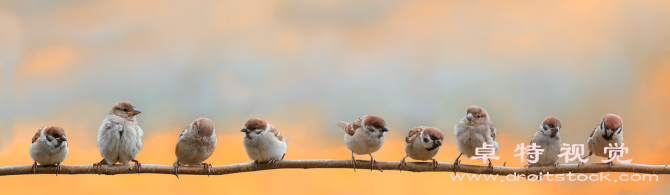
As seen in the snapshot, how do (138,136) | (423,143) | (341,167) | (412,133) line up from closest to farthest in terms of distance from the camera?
1. (341,167)
2. (423,143)
3. (138,136)
4. (412,133)

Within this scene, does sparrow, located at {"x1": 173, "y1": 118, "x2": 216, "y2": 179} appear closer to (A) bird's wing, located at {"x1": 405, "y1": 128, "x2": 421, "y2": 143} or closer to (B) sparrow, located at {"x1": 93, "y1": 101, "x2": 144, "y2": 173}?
(B) sparrow, located at {"x1": 93, "y1": 101, "x2": 144, "y2": 173}

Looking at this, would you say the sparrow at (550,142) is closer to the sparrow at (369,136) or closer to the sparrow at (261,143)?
the sparrow at (369,136)

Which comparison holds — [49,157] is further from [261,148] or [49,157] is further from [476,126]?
[476,126]

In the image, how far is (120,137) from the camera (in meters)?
4.51

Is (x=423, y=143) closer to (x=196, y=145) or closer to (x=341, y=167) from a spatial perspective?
(x=341, y=167)

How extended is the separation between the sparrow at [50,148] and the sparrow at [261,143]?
56.1 inches

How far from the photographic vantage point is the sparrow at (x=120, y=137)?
14.7ft

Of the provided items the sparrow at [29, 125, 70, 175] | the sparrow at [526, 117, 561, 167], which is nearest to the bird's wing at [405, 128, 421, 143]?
the sparrow at [526, 117, 561, 167]

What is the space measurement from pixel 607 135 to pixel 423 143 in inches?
56.7

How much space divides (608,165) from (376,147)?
5.83 ft

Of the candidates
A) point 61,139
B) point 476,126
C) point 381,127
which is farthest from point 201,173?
point 476,126

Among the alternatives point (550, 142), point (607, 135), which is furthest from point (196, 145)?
point (607, 135)

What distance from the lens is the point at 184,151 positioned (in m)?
4.52

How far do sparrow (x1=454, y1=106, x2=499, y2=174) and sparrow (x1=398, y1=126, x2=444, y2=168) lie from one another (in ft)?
0.56
